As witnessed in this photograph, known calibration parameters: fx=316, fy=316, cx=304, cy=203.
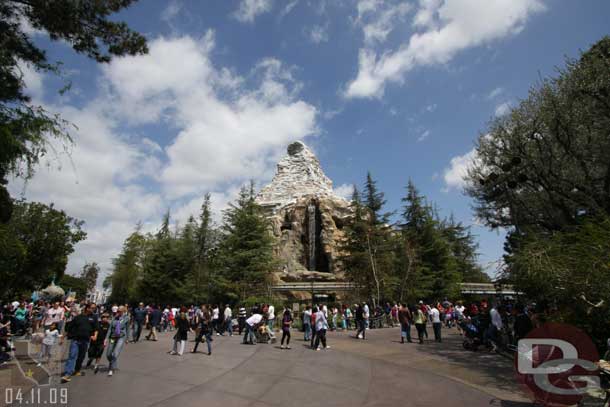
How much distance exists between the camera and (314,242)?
179 feet

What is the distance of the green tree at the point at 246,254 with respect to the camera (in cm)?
2466

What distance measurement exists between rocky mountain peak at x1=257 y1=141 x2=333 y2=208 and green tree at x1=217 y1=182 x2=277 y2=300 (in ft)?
120


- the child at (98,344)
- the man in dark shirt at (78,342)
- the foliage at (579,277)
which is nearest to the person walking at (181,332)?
the child at (98,344)

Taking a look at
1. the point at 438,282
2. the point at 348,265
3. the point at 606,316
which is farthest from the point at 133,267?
the point at 606,316

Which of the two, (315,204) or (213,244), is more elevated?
(315,204)

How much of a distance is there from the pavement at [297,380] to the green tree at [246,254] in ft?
39.9

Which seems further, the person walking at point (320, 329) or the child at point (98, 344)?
the person walking at point (320, 329)

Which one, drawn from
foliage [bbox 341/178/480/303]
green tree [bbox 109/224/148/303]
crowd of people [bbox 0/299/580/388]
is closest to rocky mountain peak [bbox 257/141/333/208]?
green tree [bbox 109/224/148/303]

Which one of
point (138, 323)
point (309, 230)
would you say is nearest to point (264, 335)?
point (138, 323)

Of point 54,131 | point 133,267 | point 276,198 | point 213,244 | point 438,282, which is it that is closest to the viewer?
point 54,131

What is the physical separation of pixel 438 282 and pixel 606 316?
25.5m

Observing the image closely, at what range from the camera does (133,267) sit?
49.2 m

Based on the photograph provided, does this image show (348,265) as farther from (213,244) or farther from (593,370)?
(593,370)

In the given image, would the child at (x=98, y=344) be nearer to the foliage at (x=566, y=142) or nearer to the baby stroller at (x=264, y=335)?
the baby stroller at (x=264, y=335)
